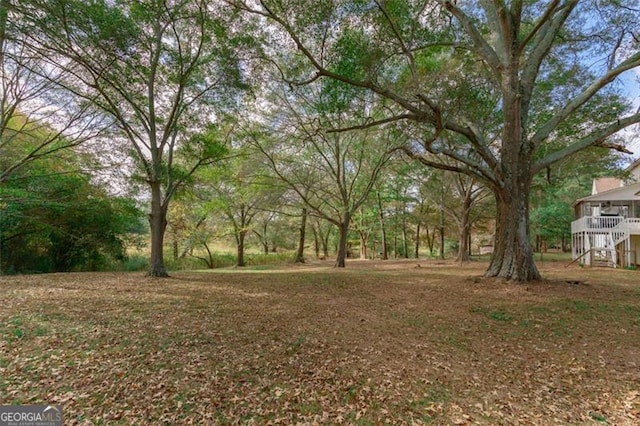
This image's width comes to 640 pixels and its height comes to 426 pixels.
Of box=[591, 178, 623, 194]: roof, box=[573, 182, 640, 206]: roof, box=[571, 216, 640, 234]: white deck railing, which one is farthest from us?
box=[591, 178, 623, 194]: roof

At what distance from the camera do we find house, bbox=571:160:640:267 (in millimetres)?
14445

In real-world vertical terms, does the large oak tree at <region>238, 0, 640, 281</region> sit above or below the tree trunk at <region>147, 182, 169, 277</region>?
above

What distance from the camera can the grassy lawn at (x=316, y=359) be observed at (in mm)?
2727

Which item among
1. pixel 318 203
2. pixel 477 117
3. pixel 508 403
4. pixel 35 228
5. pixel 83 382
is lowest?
pixel 508 403

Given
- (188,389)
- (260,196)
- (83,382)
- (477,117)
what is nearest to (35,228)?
(260,196)

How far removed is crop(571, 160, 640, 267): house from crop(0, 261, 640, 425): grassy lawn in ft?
38.4

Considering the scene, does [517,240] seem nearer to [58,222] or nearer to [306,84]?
[306,84]

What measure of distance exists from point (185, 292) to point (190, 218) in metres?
14.6

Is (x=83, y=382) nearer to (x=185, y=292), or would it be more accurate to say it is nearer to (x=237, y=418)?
(x=237, y=418)

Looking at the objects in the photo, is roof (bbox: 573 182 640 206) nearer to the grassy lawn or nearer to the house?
the house

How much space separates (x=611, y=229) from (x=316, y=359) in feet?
62.9

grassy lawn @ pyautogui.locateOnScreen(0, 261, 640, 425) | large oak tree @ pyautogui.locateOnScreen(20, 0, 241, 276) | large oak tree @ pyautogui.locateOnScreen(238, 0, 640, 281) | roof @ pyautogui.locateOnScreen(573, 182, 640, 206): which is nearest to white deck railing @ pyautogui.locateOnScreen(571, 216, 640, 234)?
roof @ pyautogui.locateOnScreen(573, 182, 640, 206)

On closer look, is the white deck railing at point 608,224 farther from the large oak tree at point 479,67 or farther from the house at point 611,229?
the large oak tree at point 479,67

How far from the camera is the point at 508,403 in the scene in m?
2.88
